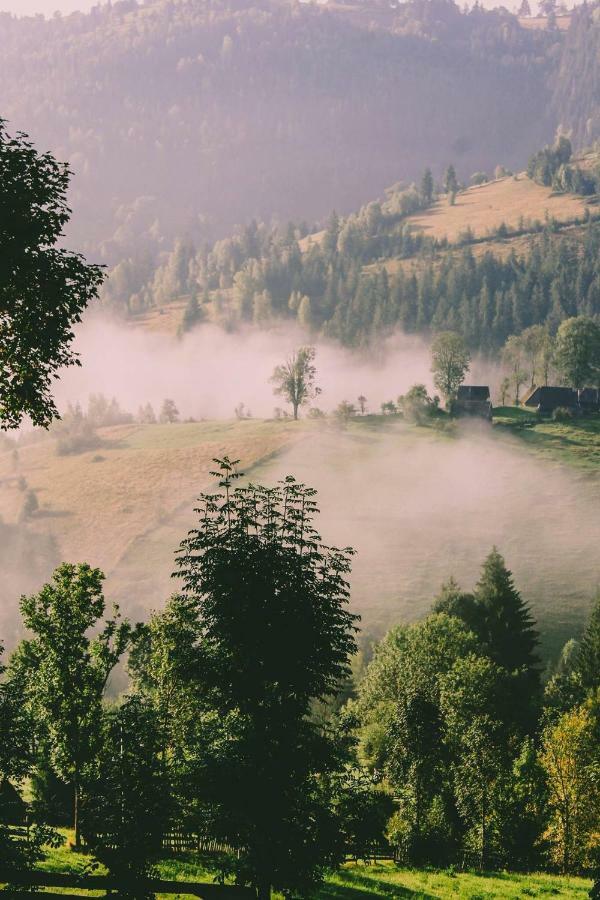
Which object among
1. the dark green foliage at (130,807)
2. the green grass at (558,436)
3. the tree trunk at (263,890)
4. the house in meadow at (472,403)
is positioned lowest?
the tree trunk at (263,890)

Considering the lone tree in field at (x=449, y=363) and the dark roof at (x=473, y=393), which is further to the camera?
the lone tree in field at (x=449, y=363)

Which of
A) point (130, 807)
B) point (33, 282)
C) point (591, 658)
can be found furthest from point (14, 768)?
point (591, 658)

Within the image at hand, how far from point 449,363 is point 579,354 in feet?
89.7

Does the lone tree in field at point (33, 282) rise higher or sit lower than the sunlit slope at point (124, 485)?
lower

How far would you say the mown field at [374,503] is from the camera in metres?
120

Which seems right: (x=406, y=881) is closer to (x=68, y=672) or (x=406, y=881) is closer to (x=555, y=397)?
(x=68, y=672)

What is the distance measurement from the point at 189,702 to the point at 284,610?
60.9ft

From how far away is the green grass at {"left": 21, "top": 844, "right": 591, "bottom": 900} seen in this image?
33.5 metres

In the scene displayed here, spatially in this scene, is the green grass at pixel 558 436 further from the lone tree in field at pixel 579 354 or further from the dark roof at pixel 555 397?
the lone tree in field at pixel 579 354

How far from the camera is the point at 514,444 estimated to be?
166000mm

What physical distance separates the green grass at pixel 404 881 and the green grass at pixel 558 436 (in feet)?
Answer: 391

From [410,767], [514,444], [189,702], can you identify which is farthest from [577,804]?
[514,444]

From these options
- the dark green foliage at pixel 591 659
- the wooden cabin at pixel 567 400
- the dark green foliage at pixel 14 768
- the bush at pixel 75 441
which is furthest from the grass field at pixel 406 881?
the bush at pixel 75 441

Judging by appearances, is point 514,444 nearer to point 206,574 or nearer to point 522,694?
point 522,694
